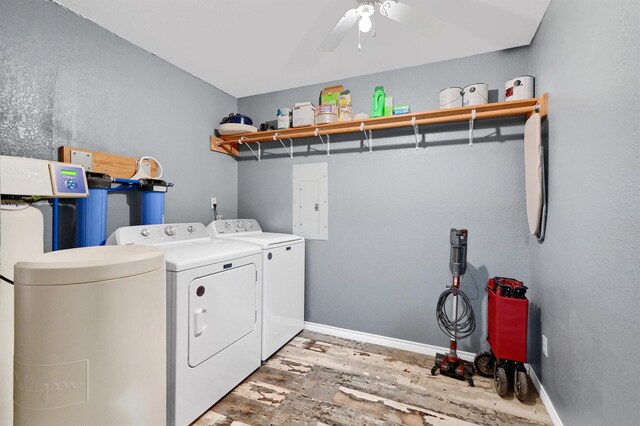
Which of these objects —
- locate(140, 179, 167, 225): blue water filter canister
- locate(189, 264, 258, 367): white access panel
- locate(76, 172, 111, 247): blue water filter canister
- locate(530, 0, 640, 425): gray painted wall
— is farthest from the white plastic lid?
locate(530, 0, 640, 425): gray painted wall

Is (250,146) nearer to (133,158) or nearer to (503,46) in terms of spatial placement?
(133,158)

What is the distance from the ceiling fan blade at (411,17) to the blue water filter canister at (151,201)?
1.87 m

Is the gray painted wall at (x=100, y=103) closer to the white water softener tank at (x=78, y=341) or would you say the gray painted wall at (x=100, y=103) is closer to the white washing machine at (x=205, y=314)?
the white washing machine at (x=205, y=314)

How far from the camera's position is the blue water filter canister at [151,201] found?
6.60ft

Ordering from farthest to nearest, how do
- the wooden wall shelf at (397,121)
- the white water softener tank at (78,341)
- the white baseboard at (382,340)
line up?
the white baseboard at (382,340), the wooden wall shelf at (397,121), the white water softener tank at (78,341)

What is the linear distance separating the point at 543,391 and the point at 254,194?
288 centimetres

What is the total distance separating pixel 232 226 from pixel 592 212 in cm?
252

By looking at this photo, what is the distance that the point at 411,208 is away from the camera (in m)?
2.38

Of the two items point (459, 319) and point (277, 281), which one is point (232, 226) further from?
point (459, 319)

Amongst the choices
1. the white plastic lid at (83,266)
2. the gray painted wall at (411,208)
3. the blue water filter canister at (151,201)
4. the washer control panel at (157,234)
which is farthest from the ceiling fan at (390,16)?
the washer control panel at (157,234)

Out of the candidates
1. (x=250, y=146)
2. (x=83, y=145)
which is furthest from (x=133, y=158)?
(x=250, y=146)

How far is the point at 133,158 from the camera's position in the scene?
2098 millimetres

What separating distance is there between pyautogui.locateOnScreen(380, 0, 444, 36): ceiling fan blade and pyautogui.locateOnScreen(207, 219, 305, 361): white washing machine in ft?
5.56

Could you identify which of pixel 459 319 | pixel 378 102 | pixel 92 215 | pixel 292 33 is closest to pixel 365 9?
pixel 292 33
